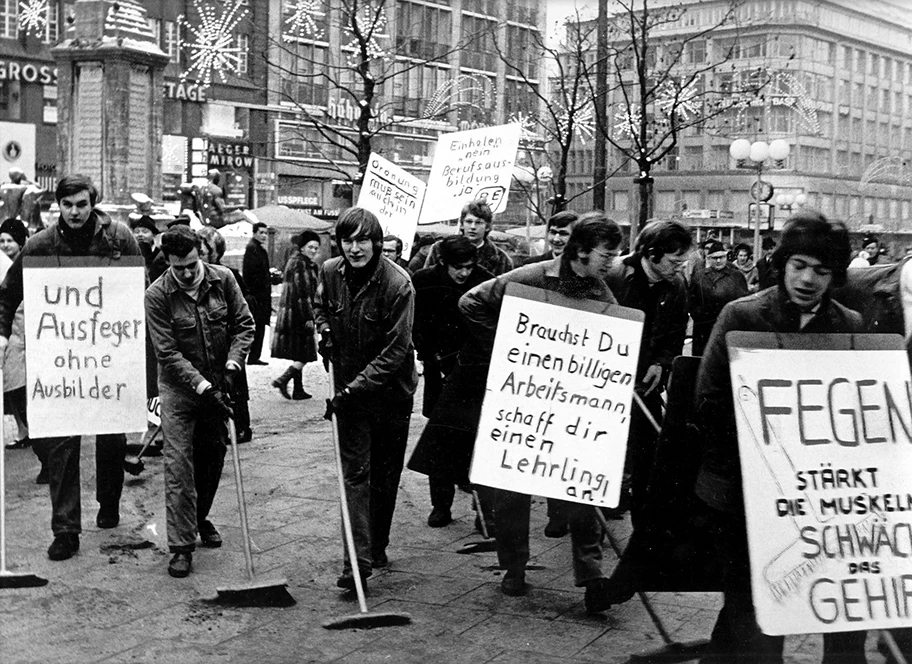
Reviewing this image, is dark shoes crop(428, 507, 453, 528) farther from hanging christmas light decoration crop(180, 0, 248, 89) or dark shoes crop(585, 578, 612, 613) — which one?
hanging christmas light decoration crop(180, 0, 248, 89)

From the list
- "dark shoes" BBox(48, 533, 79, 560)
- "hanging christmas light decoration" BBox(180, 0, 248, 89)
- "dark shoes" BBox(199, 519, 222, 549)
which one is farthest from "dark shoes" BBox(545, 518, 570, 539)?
"hanging christmas light decoration" BBox(180, 0, 248, 89)

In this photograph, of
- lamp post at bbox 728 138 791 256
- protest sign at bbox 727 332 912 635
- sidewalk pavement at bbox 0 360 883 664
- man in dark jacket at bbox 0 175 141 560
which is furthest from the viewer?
lamp post at bbox 728 138 791 256

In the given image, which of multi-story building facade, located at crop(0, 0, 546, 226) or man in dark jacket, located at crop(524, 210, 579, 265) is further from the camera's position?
multi-story building facade, located at crop(0, 0, 546, 226)

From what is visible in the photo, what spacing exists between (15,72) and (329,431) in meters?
37.5

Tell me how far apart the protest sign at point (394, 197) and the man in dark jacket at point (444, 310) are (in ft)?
10.6

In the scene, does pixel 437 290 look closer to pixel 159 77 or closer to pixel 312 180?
pixel 159 77

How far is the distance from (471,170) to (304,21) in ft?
128

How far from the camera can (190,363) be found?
660 centimetres

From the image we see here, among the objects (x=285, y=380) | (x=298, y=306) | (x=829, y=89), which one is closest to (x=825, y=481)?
(x=298, y=306)

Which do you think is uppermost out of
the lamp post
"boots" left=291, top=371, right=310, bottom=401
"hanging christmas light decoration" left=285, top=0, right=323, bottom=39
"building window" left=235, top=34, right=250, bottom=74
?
"hanging christmas light decoration" left=285, top=0, right=323, bottom=39

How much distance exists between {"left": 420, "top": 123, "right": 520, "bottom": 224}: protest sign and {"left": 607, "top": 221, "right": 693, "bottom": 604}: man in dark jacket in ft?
15.5

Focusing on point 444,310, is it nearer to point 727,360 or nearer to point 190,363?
point 190,363

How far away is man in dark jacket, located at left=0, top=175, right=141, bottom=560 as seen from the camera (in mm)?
6699

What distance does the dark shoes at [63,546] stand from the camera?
6621mm
